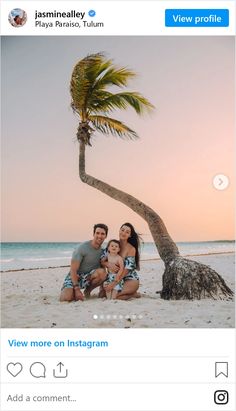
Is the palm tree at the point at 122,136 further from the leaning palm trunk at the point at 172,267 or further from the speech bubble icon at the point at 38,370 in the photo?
the speech bubble icon at the point at 38,370

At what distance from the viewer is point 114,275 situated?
516 cm

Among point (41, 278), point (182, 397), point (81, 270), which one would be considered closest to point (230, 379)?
point (182, 397)

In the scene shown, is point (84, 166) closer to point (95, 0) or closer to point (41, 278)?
point (95, 0)

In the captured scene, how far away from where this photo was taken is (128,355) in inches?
152

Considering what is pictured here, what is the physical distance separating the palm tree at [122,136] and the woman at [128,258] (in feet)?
1.53

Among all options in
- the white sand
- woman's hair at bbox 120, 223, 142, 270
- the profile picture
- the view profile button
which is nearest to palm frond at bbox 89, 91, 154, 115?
the view profile button

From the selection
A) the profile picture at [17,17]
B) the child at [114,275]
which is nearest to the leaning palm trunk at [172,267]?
the child at [114,275]

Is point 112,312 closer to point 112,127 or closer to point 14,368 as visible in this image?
point 14,368

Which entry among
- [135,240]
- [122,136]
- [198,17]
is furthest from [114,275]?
[198,17]

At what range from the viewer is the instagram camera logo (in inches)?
145

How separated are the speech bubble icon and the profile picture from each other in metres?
2.83

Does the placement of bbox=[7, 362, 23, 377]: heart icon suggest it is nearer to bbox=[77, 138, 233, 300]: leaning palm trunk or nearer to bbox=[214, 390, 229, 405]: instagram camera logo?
bbox=[214, 390, 229, 405]: instagram camera logo

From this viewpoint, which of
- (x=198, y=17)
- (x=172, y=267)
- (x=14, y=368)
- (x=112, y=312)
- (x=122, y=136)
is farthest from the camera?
(x=172, y=267)

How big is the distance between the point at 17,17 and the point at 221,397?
3518 millimetres
